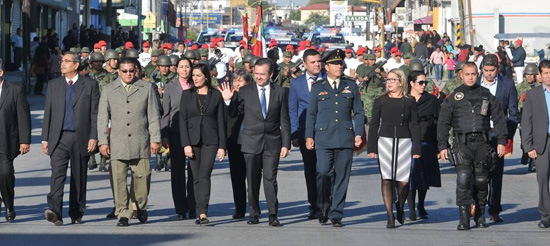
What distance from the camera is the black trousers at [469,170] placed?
37.6 feet

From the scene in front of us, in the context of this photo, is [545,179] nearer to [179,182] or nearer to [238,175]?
[238,175]

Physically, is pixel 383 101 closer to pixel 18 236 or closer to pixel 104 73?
pixel 18 236

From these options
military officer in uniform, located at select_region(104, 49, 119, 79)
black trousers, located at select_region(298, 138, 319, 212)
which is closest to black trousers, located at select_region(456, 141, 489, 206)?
black trousers, located at select_region(298, 138, 319, 212)

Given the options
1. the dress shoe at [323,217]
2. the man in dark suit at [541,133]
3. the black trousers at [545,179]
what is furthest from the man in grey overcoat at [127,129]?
the black trousers at [545,179]

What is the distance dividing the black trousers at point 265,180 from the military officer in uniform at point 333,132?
42 cm

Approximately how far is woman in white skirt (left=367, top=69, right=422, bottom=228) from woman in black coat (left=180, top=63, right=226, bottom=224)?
1.54m

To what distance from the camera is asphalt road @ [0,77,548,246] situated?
10.8 m

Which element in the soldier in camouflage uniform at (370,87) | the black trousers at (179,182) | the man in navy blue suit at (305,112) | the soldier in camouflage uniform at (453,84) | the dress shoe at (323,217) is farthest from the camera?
the soldier in camouflage uniform at (370,87)

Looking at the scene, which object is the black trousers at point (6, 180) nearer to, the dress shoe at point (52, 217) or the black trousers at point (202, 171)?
the dress shoe at point (52, 217)

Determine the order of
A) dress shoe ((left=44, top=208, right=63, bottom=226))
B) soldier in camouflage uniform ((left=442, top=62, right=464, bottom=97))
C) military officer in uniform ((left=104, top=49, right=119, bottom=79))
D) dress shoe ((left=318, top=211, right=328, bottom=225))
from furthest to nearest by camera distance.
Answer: military officer in uniform ((left=104, top=49, right=119, bottom=79))
soldier in camouflage uniform ((left=442, top=62, right=464, bottom=97))
dress shoe ((left=318, top=211, right=328, bottom=225))
dress shoe ((left=44, top=208, right=63, bottom=226))

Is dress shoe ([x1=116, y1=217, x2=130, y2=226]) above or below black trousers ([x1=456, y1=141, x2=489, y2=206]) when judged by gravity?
below

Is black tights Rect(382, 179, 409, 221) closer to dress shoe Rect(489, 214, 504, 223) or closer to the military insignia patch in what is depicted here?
the military insignia patch

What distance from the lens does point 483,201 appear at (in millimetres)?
11688

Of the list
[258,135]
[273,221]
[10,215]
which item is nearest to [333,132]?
[258,135]
